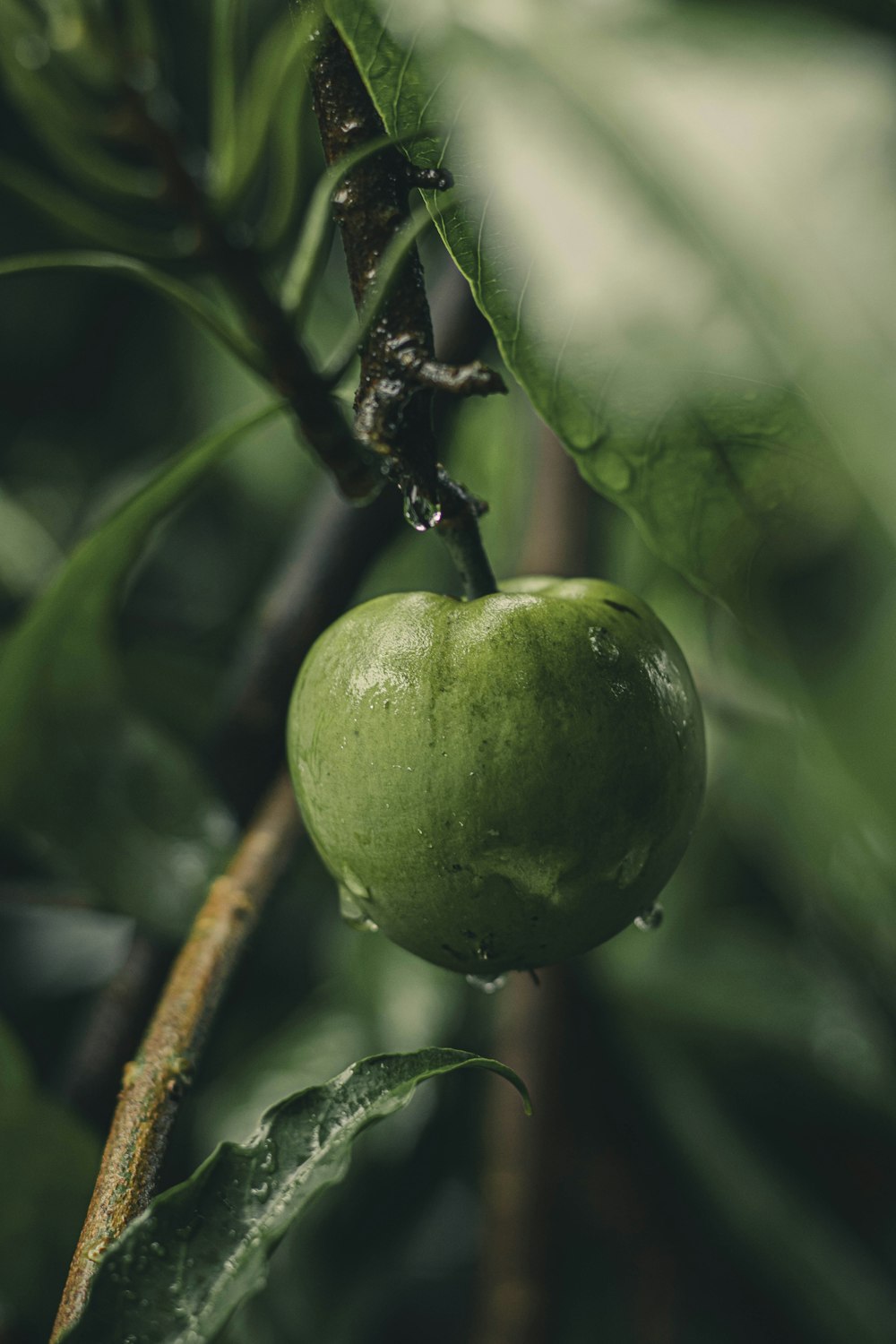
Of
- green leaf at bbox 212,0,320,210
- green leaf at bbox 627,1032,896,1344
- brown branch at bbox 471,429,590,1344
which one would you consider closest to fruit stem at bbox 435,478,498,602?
green leaf at bbox 212,0,320,210

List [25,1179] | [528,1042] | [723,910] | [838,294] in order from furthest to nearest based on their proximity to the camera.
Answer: [723,910] → [528,1042] → [25,1179] → [838,294]

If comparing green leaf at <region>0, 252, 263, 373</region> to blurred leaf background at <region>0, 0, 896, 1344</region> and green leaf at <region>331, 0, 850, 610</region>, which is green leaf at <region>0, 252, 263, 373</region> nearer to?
blurred leaf background at <region>0, 0, 896, 1344</region>

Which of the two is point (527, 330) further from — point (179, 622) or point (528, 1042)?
point (179, 622)

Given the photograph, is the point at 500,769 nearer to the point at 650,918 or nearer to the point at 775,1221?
the point at 650,918

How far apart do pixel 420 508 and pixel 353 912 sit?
0.77 feet

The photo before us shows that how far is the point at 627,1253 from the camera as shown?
1461 millimetres

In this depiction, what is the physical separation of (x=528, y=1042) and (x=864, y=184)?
1128mm

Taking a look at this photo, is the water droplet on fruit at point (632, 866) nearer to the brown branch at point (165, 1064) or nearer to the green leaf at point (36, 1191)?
the brown branch at point (165, 1064)

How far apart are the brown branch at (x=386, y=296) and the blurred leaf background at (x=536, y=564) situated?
0.15ft

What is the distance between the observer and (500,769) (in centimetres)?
50

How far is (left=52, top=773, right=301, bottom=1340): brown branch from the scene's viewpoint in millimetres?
520

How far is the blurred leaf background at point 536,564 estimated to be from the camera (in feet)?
0.99

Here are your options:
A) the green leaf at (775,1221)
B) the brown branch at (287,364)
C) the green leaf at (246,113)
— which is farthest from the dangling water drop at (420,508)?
the green leaf at (775,1221)

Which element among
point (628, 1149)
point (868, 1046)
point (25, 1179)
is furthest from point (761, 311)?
point (628, 1149)
